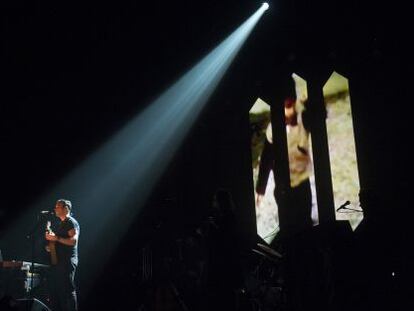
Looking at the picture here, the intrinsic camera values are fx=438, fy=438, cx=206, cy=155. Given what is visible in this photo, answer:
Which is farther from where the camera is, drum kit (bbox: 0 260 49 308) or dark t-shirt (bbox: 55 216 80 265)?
drum kit (bbox: 0 260 49 308)

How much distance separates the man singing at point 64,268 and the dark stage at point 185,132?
0.05 m

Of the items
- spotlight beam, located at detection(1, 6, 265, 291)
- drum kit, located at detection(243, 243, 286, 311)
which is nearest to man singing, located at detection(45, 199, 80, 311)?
drum kit, located at detection(243, 243, 286, 311)

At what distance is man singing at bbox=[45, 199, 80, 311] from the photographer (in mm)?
5992

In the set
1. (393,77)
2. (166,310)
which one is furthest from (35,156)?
(393,77)

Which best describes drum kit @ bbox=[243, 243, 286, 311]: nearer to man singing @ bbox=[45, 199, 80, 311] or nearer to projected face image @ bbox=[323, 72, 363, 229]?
projected face image @ bbox=[323, 72, 363, 229]

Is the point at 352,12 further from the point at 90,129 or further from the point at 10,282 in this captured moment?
the point at 10,282

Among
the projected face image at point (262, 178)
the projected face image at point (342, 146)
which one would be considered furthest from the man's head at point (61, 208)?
the projected face image at point (342, 146)

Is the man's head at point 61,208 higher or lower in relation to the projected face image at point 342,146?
lower

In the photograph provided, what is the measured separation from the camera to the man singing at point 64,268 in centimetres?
599

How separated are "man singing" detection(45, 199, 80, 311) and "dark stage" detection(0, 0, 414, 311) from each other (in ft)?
0.16

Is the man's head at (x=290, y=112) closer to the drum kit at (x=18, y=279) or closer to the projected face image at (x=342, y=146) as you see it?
the projected face image at (x=342, y=146)

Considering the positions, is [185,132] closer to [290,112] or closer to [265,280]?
[290,112]

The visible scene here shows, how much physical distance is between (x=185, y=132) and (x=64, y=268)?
437cm

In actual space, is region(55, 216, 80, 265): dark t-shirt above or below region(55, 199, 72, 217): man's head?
below
